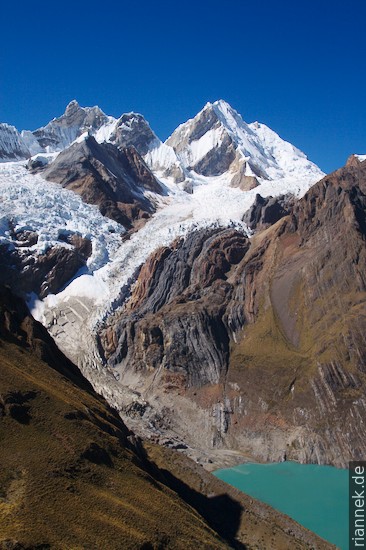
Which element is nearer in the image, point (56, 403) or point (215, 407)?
point (56, 403)

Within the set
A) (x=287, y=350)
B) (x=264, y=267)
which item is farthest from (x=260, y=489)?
(x=264, y=267)

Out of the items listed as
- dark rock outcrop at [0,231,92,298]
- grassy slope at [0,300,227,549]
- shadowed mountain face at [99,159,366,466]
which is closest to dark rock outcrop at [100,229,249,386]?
shadowed mountain face at [99,159,366,466]

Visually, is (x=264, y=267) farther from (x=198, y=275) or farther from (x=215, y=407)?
(x=215, y=407)

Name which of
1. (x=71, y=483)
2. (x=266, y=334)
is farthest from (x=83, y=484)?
(x=266, y=334)

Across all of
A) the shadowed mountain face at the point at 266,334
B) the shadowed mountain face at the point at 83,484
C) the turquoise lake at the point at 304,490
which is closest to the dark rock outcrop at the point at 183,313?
the shadowed mountain face at the point at 266,334

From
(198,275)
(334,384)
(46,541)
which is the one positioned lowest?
(46,541)

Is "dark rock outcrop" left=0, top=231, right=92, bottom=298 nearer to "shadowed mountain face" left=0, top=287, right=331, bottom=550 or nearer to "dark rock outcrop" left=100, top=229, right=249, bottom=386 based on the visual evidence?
"dark rock outcrop" left=100, top=229, right=249, bottom=386
